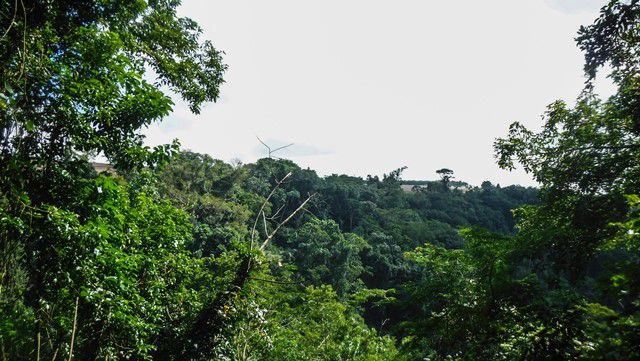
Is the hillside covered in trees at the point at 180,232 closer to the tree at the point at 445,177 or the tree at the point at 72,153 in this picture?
the tree at the point at 72,153

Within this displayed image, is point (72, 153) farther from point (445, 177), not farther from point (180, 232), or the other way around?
point (445, 177)

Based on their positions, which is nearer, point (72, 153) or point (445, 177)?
point (72, 153)

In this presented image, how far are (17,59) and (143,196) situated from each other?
4609 mm

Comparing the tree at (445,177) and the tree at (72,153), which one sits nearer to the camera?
the tree at (72,153)

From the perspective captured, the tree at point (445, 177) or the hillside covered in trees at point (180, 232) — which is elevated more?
the tree at point (445, 177)

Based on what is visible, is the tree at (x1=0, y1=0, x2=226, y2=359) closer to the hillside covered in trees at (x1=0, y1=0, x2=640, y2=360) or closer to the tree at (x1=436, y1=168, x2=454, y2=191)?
the hillside covered in trees at (x1=0, y1=0, x2=640, y2=360)

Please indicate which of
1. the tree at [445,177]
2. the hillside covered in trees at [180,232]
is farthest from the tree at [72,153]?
the tree at [445,177]

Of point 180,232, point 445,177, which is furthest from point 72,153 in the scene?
point 445,177

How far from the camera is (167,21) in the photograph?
7.61m

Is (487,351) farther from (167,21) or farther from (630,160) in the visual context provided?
(167,21)

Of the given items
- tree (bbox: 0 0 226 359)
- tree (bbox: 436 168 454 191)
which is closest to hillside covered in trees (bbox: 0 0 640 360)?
tree (bbox: 0 0 226 359)

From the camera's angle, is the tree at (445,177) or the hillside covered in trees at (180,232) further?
the tree at (445,177)

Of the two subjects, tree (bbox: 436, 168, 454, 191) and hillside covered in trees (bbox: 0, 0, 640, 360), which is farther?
tree (bbox: 436, 168, 454, 191)

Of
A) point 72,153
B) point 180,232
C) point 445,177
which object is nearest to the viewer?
point 72,153
